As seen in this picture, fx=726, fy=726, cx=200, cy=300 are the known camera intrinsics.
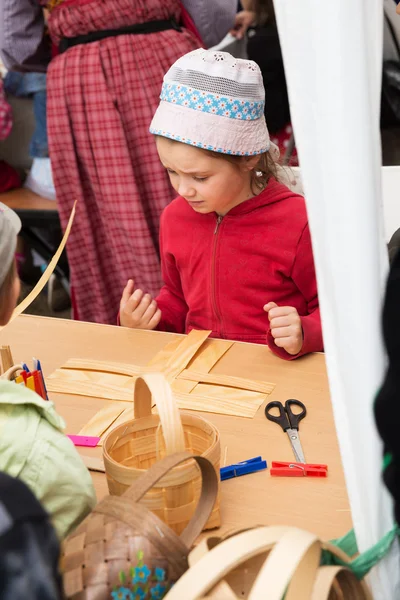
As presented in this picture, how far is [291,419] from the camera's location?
1.10m

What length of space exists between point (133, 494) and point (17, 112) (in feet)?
10.5

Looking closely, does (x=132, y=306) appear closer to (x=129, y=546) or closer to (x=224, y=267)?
(x=224, y=267)

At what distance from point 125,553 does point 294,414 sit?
48 cm

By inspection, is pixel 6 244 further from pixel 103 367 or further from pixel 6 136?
pixel 6 136

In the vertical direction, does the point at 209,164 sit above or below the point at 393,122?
above

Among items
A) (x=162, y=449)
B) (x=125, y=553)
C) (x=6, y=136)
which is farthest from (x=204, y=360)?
(x=6, y=136)

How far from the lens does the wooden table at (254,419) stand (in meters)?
0.92

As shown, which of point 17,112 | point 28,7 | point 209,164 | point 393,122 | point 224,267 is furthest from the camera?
point 17,112

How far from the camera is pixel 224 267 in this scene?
1.61 metres

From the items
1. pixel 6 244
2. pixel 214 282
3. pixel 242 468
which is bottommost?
pixel 214 282

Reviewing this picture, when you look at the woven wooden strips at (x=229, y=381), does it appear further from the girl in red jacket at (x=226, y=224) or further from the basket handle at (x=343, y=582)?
the basket handle at (x=343, y=582)

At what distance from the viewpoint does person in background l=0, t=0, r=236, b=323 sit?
2.34m

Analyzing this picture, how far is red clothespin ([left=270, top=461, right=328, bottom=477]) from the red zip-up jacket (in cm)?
54

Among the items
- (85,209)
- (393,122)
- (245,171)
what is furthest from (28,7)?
(393,122)
